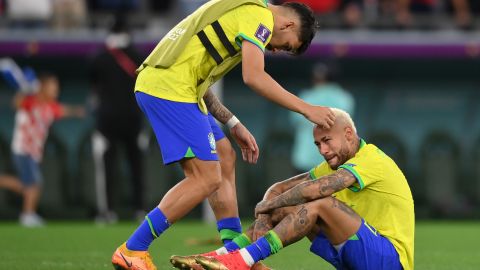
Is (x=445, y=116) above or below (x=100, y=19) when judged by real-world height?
below

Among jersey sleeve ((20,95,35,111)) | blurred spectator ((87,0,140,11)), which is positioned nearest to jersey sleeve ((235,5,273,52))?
jersey sleeve ((20,95,35,111))

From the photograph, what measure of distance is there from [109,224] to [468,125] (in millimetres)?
6044

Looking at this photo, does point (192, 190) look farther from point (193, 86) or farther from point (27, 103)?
point (27, 103)

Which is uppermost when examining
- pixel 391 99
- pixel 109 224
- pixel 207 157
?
pixel 207 157

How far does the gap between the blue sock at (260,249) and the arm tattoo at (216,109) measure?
1.41 meters

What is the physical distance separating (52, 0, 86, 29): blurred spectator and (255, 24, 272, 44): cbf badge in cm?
979

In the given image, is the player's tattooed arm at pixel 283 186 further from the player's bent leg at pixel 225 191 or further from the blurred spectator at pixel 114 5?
the blurred spectator at pixel 114 5

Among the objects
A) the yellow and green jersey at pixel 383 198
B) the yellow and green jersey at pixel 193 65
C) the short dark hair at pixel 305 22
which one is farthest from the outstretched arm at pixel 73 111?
the yellow and green jersey at pixel 383 198

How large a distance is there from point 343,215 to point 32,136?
9.30 meters

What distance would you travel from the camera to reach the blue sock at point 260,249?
22.1ft

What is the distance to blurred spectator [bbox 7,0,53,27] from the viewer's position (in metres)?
16.6

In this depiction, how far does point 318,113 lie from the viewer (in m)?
6.92

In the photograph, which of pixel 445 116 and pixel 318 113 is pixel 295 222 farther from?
pixel 445 116

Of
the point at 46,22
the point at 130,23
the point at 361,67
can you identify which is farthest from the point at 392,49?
the point at 46,22
